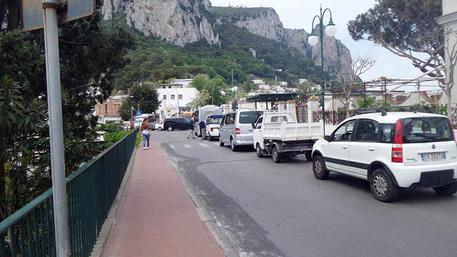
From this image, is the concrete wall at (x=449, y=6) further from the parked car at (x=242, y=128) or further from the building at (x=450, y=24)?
the parked car at (x=242, y=128)

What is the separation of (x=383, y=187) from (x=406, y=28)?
3165cm

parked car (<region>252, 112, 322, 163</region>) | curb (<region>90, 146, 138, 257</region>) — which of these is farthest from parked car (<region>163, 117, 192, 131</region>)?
curb (<region>90, 146, 138, 257</region>)

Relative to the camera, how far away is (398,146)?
798 cm

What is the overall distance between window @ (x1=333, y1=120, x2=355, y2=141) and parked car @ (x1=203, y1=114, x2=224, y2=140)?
60.6ft

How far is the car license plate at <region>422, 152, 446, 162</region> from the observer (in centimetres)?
802

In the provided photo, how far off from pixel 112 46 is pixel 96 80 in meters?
0.79

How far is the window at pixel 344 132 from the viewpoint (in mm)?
9616

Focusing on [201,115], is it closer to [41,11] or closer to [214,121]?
[214,121]

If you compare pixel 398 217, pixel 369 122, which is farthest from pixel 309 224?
pixel 369 122

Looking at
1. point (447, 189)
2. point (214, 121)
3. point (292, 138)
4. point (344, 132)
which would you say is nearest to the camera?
point (447, 189)

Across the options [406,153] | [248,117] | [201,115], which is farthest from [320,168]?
[201,115]

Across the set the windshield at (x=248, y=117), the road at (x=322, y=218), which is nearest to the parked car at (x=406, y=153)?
the road at (x=322, y=218)

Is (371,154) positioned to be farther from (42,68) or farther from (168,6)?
(168,6)

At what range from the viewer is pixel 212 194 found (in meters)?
9.85
